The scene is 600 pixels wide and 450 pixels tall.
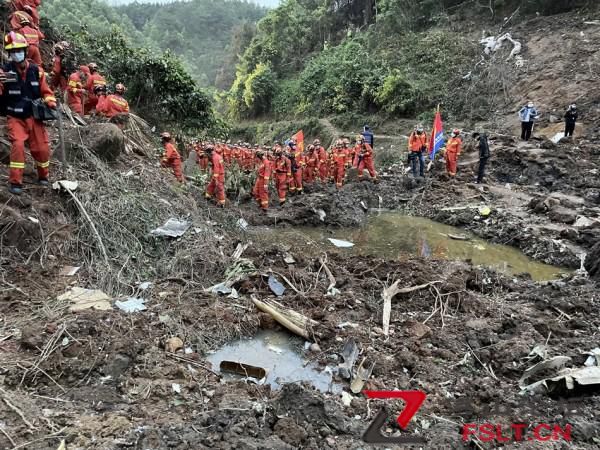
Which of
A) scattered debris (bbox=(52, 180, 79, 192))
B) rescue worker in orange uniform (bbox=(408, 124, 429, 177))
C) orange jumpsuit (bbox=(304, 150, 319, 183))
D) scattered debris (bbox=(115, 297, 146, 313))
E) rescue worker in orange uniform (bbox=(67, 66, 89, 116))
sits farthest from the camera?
orange jumpsuit (bbox=(304, 150, 319, 183))

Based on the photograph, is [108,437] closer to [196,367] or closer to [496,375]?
[196,367]

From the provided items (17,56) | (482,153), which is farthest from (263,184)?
(482,153)

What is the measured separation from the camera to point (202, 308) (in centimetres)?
569

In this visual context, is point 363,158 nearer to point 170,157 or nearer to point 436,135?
point 436,135

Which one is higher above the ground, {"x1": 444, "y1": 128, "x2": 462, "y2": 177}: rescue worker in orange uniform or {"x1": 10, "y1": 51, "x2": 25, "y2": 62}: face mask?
{"x1": 10, "y1": 51, "x2": 25, "y2": 62}: face mask

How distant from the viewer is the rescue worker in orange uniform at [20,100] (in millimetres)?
5538

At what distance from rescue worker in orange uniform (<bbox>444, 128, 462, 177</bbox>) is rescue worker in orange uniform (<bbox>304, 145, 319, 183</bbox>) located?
3.92m

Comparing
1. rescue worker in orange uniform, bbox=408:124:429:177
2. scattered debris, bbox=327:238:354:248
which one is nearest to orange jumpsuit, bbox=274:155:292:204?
scattered debris, bbox=327:238:354:248

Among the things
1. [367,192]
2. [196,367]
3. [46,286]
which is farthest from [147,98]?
[196,367]

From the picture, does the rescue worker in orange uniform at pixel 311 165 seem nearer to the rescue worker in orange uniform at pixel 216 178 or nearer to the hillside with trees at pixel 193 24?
the rescue worker in orange uniform at pixel 216 178

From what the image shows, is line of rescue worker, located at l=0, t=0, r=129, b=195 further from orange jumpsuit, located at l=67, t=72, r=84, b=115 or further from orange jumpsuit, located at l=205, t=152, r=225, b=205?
orange jumpsuit, located at l=205, t=152, r=225, b=205

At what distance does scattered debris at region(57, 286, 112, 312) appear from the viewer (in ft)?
15.9

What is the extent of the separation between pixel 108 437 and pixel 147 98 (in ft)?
40.6

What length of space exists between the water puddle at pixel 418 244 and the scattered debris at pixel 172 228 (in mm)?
2701
